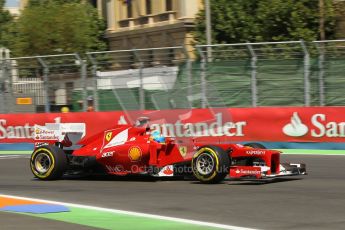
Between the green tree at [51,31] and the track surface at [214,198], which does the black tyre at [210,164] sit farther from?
the green tree at [51,31]

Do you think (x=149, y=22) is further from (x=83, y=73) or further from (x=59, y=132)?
(x=59, y=132)

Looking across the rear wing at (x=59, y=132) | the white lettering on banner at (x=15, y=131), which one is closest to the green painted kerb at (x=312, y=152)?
the rear wing at (x=59, y=132)

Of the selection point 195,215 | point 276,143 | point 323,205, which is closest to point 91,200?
point 195,215

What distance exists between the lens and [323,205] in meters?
9.12

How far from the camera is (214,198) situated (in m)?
9.91

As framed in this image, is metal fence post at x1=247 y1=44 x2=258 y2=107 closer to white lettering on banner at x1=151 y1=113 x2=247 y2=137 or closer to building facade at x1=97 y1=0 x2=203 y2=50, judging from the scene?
white lettering on banner at x1=151 y1=113 x2=247 y2=137

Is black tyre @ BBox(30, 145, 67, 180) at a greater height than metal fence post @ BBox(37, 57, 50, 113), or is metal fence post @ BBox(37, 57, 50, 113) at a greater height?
metal fence post @ BBox(37, 57, 50, 113)

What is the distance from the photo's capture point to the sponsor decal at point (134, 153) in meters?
11.8

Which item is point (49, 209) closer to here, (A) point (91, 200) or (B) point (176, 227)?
(A) point (91, 200)

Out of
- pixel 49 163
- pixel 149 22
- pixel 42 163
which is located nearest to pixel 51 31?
pixel 149 22

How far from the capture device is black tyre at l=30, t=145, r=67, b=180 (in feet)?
40.7

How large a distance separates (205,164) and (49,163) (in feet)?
9.20

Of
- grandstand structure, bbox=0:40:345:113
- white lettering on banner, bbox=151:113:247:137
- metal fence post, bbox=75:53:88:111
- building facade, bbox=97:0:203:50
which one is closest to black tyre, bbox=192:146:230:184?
white lettering on banner, bbox=151:113:247:137

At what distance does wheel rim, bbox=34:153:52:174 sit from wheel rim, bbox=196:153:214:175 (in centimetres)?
269
